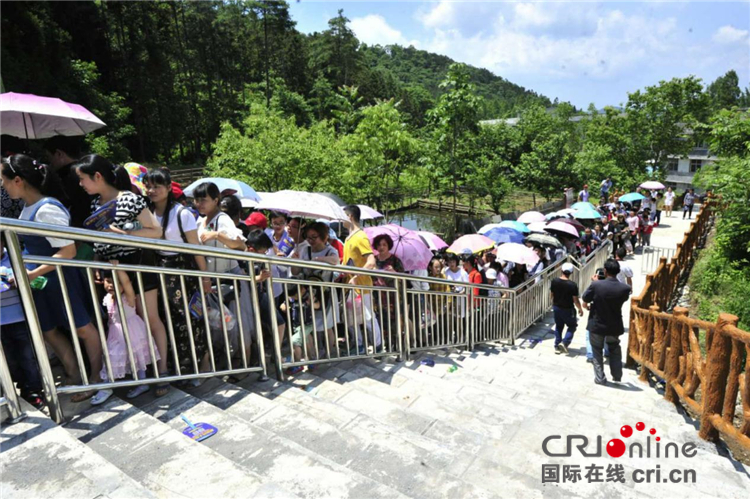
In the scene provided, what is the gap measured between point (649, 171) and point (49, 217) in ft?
107

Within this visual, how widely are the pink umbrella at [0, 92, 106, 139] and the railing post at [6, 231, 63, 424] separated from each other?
2.67 metres

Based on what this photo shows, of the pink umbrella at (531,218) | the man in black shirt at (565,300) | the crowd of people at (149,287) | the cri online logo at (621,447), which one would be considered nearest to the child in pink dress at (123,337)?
the crowd of people at (149,287)

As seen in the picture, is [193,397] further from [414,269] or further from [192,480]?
[414,269]

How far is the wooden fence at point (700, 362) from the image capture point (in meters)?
3.77

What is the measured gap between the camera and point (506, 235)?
1037 centimetres

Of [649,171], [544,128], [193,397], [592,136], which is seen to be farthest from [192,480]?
[592,136]

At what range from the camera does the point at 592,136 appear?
32.8 metres

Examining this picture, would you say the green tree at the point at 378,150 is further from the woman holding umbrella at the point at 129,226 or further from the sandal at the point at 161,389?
the sandal at the point at 161,389

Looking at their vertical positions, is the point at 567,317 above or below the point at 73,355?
below

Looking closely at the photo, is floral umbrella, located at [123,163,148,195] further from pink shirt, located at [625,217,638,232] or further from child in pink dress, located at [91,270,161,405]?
pink shirt, located at [625,217,638,232]

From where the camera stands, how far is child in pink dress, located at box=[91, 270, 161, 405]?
10.2 ft

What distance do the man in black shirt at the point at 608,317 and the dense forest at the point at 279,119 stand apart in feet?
38.3

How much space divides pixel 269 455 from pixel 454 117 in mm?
19966

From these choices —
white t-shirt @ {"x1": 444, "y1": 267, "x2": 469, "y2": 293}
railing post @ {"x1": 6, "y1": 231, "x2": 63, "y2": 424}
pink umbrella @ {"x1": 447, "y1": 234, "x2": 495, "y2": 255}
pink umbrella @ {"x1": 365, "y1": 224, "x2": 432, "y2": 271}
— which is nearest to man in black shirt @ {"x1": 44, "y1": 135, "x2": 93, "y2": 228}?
railing post @ {"x1": 6, "y1": 231, "x2": 63, "y2": 424}
